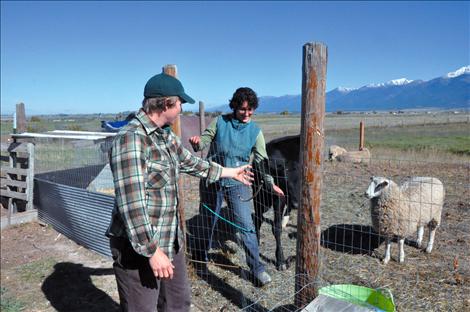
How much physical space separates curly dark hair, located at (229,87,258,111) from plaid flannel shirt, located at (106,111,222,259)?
127 centimetres

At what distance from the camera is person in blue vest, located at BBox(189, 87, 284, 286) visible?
3592 mm

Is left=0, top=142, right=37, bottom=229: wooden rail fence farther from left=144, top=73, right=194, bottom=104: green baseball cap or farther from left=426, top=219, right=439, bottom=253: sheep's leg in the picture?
left=426, top=219, right=439, bottom=253: sheep's leg

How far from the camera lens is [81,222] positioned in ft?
18.0

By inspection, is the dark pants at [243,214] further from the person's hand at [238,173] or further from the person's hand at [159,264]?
the person's hand at [159,264]

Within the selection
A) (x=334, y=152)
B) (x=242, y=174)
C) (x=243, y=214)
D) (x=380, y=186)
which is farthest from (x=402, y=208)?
(x=334, y=152)

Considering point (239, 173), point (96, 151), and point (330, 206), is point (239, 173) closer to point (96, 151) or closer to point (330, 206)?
point (330, 206)

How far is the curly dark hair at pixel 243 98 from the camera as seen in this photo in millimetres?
3536

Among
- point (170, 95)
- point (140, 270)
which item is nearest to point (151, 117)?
point (170, 95)

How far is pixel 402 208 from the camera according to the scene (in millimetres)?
4637

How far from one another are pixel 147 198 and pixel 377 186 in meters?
3.60

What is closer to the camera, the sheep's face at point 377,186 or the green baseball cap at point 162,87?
the green baseball cap at point 162,87

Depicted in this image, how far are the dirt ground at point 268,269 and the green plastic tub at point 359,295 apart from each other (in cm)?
18

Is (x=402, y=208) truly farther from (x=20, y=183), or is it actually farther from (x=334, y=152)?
(x=334, y=152)

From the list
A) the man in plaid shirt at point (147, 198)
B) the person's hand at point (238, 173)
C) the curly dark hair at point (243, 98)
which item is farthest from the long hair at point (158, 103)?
the curly dark hair at point (243, 98)
